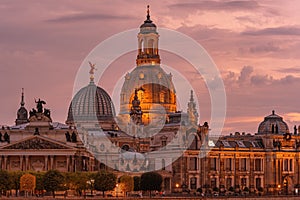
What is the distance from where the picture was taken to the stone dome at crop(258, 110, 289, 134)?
6993 inches

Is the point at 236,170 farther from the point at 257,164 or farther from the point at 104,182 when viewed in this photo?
the point at 104,182

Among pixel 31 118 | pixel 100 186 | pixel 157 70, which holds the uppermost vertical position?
pixel 157 70

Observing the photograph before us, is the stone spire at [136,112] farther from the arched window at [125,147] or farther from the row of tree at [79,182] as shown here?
the row of tree at [79,182]

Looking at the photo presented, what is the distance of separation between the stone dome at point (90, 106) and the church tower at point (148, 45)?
8.93 metres

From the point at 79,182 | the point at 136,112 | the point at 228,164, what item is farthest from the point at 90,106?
the point at 79,182

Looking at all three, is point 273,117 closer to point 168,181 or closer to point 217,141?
point 217,141

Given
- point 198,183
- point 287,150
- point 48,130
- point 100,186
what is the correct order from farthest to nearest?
1. point 287,150
2. point 198,183
3. point 48,130
4. point 100,186

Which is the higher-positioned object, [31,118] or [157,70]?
[157,70]

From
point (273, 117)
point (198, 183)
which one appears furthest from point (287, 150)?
point (198, 183)

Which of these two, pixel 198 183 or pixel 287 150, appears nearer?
pixel 198 183

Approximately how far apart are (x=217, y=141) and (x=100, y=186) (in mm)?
44704

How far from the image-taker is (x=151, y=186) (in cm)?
13512

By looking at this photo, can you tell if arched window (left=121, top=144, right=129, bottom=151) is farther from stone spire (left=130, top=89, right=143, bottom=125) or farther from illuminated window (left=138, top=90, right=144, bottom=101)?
illuminated window (left=138, top=90, right=144, bottom=101)

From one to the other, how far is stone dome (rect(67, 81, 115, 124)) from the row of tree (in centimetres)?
4389
